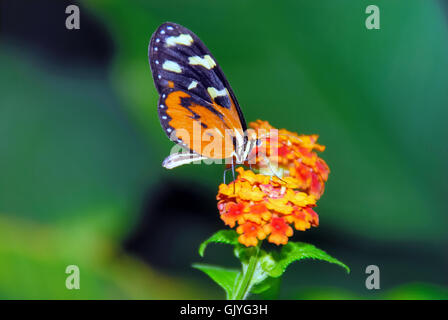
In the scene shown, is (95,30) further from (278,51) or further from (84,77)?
(278,51)

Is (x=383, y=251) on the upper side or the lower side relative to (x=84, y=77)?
lower

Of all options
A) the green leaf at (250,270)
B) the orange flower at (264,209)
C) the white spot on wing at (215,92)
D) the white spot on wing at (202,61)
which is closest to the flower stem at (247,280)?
the green leaf at (250,270)

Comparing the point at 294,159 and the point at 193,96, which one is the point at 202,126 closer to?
the point at 193,96

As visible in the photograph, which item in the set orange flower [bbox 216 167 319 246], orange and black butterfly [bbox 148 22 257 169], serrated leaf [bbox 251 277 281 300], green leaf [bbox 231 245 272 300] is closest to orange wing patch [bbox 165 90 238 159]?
orange and black butterfly [bbox 148 22 257 169]

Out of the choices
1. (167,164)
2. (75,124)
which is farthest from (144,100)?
(167,164)

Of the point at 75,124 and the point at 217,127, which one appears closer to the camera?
the point at 217,127
